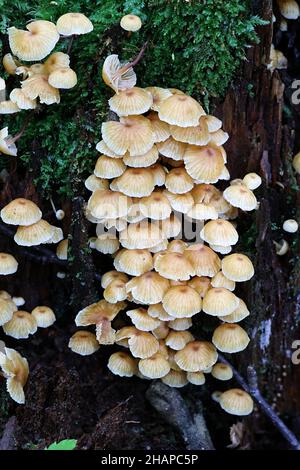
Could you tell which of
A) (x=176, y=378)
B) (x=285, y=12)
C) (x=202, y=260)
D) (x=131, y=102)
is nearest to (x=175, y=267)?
(x=202, y=260)

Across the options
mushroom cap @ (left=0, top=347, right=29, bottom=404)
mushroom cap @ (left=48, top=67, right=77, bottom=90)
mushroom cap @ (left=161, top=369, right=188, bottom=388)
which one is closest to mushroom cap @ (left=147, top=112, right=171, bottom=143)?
mushroom cap @ (left=48, top=67, right=77, bottom=90)

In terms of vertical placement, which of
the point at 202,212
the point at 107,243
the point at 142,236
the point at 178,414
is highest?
the point at 202,212

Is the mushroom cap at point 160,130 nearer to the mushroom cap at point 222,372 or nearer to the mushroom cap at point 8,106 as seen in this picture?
the mushroom cap at point 8,106

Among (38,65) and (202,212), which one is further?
(38,65)

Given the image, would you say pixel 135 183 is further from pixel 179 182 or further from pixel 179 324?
pixel 179 324

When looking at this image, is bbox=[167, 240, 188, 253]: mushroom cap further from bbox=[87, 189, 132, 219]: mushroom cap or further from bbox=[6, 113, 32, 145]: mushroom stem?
bbox=[6, 113, 32, 145]: mushroom stem

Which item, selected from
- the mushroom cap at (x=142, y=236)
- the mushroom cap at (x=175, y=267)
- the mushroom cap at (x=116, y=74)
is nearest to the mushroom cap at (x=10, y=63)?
the mushroom cap at (x=116, y=74)
